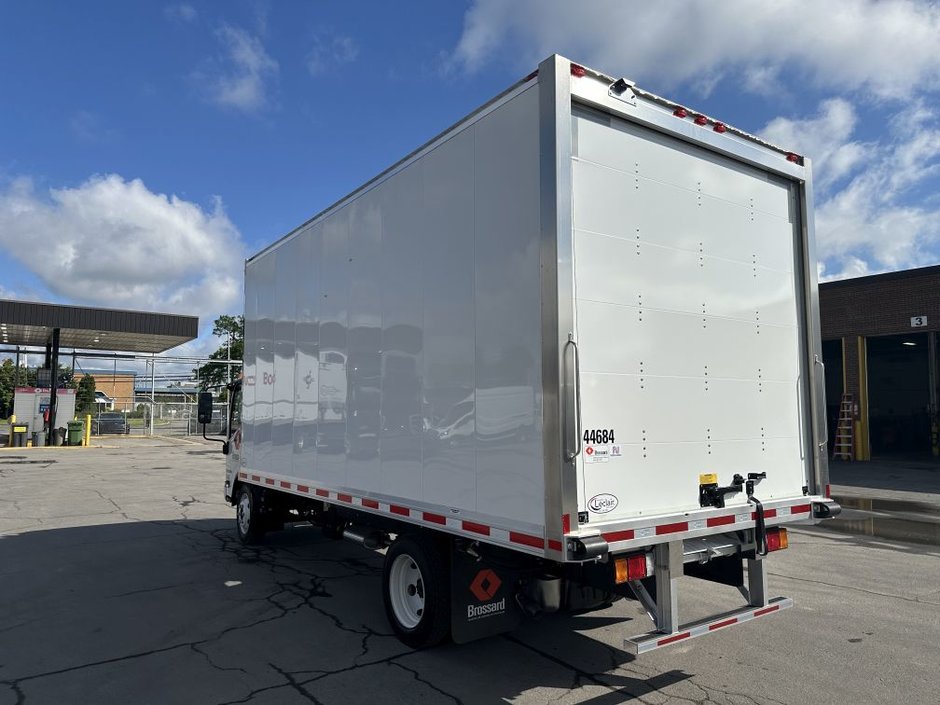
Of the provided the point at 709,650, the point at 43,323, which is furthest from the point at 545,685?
the point at 43,323

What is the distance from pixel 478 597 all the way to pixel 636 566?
4.24 feet

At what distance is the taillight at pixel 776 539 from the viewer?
490 cm

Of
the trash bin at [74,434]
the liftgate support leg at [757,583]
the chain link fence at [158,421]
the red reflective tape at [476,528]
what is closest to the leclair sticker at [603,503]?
the red reflective tape at [476,528]

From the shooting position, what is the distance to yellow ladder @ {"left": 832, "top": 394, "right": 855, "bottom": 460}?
22.8 metres

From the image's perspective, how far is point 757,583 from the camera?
472 centimetres

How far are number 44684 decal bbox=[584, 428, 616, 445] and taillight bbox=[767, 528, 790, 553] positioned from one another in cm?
178

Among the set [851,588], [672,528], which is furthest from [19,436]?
[672,528]

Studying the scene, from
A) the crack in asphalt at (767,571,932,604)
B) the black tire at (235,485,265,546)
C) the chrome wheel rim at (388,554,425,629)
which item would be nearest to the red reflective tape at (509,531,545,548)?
the chrome wheel rim at (388,554,425,629)

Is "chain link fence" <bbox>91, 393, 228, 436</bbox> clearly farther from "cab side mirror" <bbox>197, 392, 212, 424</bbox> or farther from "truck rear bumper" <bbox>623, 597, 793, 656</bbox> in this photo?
"truck rear bumper" <bbox>623, 597, 793, 656</bbox>

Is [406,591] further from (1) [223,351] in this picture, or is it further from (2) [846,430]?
(1) [223,351]

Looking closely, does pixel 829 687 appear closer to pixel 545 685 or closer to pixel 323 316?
pixel 545 685

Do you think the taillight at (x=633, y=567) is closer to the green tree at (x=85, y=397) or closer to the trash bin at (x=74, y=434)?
the trash bin at (x=74, y=434)

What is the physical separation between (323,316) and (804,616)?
534 cm

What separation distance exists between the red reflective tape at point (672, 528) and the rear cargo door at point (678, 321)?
0.41 feet
